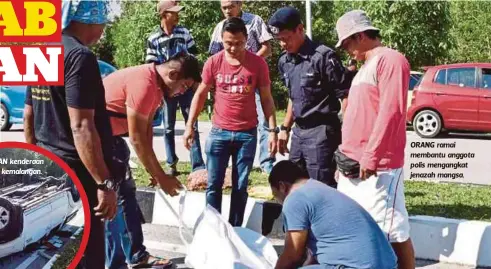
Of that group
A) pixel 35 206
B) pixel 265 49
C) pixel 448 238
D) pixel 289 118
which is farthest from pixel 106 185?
pixel 265 49

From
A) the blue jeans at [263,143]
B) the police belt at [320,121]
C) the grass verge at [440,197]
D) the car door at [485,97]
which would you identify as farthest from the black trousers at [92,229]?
the car door at [485,97]

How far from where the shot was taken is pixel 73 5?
309cm

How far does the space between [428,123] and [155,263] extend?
1013cm

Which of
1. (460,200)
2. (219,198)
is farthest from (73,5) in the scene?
(460,200)

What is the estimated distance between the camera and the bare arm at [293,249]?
339 cm

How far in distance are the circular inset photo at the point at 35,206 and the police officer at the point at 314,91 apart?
6.07 feet

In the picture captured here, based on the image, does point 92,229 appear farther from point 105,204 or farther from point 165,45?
→ point 165,45

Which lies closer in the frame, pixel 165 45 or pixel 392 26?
pixel 165 45

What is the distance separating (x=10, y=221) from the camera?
321 cm

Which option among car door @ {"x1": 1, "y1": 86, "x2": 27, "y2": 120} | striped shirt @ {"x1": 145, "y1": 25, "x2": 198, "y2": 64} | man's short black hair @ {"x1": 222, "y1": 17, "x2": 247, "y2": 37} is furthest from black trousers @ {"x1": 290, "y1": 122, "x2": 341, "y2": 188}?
car door @ {"x1": 1, "y1": 86, "x2": 27, "y2": 120}

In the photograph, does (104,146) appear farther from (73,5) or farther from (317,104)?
(317,104)

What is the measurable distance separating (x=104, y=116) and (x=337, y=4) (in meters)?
20.2

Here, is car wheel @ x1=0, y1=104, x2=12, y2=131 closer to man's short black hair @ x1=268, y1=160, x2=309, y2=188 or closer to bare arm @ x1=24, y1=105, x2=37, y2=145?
bare arm @ x1=24, y1=105, x2=37, y2=145

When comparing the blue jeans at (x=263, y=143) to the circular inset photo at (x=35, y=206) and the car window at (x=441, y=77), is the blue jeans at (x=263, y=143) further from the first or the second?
the car window at (x=441, y=77)
